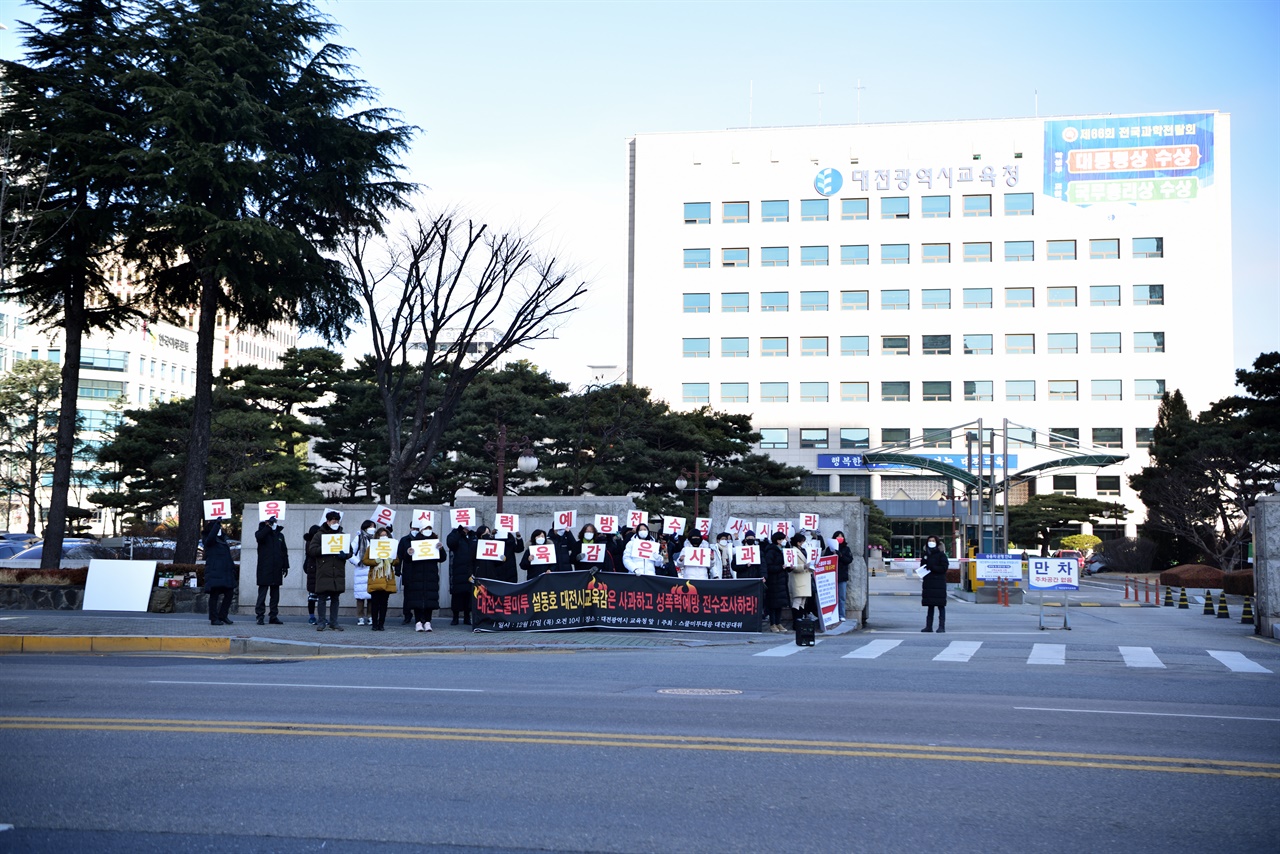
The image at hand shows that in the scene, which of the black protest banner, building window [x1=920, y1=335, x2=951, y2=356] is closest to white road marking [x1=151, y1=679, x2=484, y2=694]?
the black protest banner

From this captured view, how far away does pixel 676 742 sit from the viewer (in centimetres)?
881

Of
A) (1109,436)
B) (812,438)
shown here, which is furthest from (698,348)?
(1109,436)

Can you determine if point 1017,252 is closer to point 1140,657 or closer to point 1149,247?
point 1149,247

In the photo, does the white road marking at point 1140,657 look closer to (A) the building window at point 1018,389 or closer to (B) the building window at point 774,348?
(A) the building window at point 1018,389

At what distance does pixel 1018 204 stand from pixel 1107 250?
22.6 ft

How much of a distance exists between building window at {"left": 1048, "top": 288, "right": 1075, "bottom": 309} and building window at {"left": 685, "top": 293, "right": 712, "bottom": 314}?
24.1 meters

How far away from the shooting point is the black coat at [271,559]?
803 inches

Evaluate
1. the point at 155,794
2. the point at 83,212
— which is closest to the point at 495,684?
the point at 155,794

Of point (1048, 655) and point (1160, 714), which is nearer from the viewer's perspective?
point (1160, 714)

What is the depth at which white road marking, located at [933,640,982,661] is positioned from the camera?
55.8ft

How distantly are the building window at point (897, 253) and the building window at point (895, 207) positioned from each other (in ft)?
6.59

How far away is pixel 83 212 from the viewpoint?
3012cm

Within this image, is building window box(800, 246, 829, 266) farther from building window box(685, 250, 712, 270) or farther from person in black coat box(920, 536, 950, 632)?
person in black coat box(920, 536, 950, 632)

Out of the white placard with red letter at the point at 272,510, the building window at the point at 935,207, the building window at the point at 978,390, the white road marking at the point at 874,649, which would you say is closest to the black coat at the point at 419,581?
the white placard with red letter at the point at 272,510
